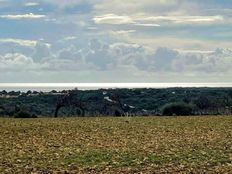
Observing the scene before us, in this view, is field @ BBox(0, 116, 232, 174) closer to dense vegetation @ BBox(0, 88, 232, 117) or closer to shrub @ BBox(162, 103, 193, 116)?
shrub @ BBox(162, 103, 193, 116)

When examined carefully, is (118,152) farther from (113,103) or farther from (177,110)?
(113,103)

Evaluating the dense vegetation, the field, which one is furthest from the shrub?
the field

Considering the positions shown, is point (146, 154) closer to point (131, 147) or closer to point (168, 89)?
point (131, 147)

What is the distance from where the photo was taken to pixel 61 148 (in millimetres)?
27766

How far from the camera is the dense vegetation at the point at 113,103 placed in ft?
250

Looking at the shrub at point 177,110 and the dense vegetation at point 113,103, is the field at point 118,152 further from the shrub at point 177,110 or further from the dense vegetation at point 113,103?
the dense vegetation at point 113,103

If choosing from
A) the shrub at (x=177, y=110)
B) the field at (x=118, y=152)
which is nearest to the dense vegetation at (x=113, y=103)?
the shrub at (x=177, y=110)

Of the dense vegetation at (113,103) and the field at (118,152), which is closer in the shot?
the field at (118,152)

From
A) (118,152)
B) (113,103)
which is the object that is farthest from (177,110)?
(118,152)

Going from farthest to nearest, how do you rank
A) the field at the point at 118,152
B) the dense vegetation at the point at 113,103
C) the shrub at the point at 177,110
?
1. the dense vegetation at the point at 113,103
2. the shrub at the point at 177,110
3. the field at the point at 118,152

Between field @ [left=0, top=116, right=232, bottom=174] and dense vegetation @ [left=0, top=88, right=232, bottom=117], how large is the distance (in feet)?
113

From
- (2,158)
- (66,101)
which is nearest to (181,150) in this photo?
(2,158)

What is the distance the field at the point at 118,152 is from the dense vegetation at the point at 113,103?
34.3m

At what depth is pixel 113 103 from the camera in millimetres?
87938
